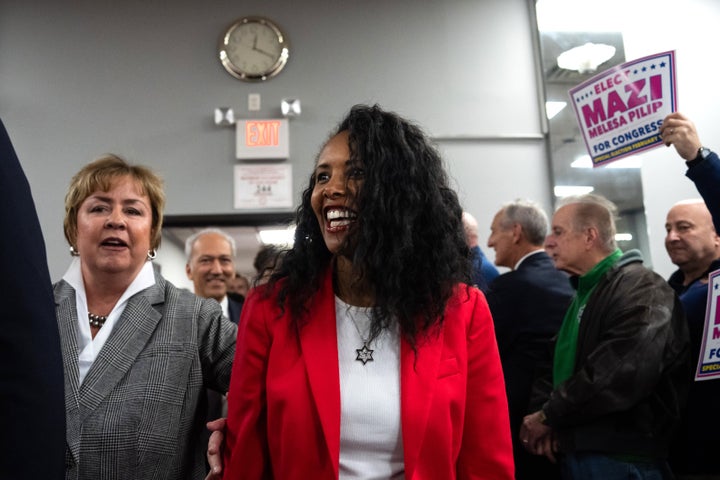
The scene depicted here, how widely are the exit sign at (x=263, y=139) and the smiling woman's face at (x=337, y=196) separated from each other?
3.34 metres

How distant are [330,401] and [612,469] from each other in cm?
126

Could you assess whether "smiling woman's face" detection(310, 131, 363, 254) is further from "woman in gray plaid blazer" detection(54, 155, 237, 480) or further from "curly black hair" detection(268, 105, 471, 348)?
"woman in gray plaid blazer" detection(54, 155, 237, 480)

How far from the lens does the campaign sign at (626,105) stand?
234cm

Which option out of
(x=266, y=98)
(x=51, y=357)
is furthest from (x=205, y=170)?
Answer: (x=51, y=357)

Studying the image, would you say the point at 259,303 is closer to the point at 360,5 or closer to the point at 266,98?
the point at 266,98

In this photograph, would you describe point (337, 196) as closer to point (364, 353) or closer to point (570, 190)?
point (364, 353)

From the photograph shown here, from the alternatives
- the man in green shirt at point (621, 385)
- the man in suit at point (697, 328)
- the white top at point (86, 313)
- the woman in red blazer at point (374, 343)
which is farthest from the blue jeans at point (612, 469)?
the white top at point (86, 313)

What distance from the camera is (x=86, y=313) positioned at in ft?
5.32

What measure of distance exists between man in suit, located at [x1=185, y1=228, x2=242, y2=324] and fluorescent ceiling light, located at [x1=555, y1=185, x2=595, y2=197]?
8.22 feet

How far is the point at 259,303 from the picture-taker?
137cm

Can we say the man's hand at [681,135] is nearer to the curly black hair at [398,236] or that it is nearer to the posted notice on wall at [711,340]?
the posted notice on wall at [711,340]

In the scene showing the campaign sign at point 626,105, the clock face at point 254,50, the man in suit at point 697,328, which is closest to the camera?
the man in suit at point 697,328

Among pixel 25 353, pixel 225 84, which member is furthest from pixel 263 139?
pixel 25 353

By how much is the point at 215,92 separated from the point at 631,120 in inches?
128
